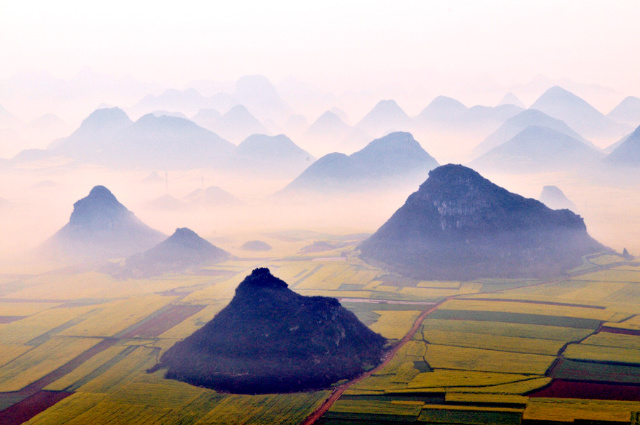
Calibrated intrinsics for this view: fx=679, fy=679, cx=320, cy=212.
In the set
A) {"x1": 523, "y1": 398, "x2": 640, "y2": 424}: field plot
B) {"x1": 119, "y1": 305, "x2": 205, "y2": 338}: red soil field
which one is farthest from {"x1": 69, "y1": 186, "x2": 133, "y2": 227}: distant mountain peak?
{"x1": 523, "y1": 398, "x2": 640, "y2": 424}: field plot

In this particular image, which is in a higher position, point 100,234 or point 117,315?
point 100,234

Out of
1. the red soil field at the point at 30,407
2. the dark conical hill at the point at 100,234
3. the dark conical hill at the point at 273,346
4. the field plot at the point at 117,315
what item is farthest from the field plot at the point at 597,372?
the dark conical hill at the point at 100,234

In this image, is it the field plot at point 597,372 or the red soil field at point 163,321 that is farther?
the red soil field at point 163,321

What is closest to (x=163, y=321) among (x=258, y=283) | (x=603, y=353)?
(x=258, y=283)

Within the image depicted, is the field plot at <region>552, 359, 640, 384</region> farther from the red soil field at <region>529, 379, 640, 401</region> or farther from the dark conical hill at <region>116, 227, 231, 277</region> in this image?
the dark conical hill at <region>116, 227, 231, 277</region>

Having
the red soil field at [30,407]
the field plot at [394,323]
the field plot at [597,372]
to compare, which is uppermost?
the field plot at [394,323]

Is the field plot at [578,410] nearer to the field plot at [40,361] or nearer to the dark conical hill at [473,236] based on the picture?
the field plot at [40,361]

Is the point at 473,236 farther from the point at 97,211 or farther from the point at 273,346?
the point at 97,211
